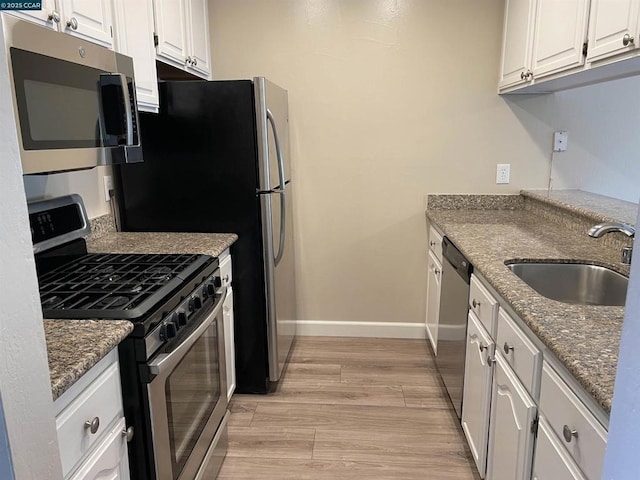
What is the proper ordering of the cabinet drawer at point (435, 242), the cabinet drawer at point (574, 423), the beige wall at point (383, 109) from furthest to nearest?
the beige wall at point (383, 109)
the cabinet drawer at point (435, 242)
the cabinet drawer at point (574, 423)

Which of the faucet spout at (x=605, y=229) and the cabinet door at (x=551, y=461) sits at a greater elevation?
the faucet spout at (x=605, y=229)

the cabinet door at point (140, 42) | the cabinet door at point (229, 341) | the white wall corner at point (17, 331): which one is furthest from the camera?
the cabinet door at point (229, 341)

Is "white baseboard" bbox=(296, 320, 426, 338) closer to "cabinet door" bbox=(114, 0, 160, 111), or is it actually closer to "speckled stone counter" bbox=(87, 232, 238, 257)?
"speckled stone counter" bbox=(87, 232, 238, 257)

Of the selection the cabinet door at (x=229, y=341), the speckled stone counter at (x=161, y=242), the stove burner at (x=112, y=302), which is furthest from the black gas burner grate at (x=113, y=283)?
the cabinet door at (x=229, y=341)

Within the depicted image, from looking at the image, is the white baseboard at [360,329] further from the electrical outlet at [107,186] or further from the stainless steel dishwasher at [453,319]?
the electrical outlet at [107,186]

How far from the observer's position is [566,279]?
191 cm

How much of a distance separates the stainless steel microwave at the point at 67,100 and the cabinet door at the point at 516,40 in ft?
6.32

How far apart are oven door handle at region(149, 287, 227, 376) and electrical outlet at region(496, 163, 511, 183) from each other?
2.09 m

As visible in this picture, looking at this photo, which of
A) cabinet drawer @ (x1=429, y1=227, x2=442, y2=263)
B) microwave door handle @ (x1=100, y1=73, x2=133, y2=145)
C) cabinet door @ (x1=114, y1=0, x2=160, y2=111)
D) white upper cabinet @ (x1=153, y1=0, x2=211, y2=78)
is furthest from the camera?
cabinet drawer @ (x1=429, y1=227, x2=442, y2=263)

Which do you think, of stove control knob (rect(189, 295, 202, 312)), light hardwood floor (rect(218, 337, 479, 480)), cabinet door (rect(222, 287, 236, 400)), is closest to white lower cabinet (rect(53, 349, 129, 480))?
stove control knob (rect(189, 295, 202, 312))

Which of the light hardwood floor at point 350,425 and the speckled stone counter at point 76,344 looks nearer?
the speckled stone counter at point 76,344

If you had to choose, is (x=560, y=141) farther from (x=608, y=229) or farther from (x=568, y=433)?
(x=568, y=433)

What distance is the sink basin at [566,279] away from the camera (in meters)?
1.87

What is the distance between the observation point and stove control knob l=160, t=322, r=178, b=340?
4.75 feet
